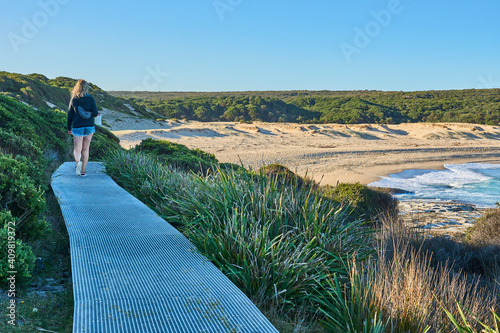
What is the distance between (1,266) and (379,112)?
59895 millimetres

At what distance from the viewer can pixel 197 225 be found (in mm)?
4699

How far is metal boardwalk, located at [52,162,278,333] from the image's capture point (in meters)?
2.42

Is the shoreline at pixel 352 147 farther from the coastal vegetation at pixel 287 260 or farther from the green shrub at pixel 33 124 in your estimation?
the coastal vegetation at pixel 287 260

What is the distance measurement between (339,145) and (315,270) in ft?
87.9

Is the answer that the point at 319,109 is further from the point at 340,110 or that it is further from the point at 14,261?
the point at 14,261

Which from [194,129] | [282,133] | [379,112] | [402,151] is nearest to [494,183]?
[402,151]

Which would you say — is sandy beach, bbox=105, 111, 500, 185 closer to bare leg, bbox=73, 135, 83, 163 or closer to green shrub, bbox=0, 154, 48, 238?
bare leg, bbox=73, 135, 83, 163

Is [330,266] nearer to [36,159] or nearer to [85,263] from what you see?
→ [85,263]

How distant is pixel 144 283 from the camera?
2.96 meters

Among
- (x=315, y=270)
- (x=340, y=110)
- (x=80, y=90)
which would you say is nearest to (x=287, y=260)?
(x=315, y=270)

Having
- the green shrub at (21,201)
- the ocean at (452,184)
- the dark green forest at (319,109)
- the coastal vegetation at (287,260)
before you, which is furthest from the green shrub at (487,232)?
the dark green forest at (319,109)

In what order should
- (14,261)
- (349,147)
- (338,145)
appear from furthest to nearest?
1. (338,145)
2. (349,147)
3. (14,261)

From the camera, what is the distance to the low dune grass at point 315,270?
9.27ft

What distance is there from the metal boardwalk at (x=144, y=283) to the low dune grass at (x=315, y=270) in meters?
0.33
